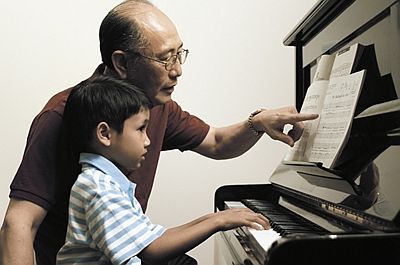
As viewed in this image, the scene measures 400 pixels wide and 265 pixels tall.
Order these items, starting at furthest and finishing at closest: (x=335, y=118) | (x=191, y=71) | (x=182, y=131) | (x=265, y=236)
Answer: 1. (x=191, y=71)
2. (x=182, y=131)
3. (x=335, y=118)
4. (x=265, y=236)

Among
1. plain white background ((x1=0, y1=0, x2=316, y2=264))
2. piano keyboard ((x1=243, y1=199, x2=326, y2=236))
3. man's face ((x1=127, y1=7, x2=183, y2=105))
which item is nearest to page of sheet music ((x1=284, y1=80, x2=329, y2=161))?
piano keyboard ((x1=243, y1=199, x2=326, y2=236))

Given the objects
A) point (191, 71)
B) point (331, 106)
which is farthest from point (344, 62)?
point (191, 71)

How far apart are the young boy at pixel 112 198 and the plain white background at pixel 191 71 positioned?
0.91 meters

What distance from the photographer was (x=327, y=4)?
136 centimetres

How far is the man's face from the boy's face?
200 millimetres

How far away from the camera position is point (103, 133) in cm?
127

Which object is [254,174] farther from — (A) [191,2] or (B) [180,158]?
(A) [191,2]

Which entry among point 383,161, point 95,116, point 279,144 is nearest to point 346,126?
point 383,161

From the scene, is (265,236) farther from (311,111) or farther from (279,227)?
(311,111)

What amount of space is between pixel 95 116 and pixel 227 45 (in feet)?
3.59

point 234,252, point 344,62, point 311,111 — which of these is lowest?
point 234,252

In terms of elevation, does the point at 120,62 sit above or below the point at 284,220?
above

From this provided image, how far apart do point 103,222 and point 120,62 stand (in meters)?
0.50

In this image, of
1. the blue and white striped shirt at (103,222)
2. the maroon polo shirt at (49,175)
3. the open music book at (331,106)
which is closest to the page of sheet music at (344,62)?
the open music book at (331,106)
